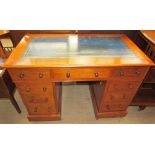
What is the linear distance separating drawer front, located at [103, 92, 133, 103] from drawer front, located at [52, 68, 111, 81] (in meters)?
0.32

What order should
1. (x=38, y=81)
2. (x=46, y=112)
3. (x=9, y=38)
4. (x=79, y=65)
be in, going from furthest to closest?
1. (x=9, y=38)
2. (x=46, y=112)
3. (x=38, y=81)
4. (x=79, y=65)

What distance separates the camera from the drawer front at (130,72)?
3.87ft

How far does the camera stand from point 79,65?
3.60ft

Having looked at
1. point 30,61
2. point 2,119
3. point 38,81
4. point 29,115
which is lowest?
point 2,119

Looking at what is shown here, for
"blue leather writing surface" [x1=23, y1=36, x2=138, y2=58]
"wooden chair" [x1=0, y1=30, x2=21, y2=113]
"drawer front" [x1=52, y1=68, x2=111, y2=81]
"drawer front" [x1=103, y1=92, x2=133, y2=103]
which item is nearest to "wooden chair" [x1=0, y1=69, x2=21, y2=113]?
"wooden chair" [x1=0, y1=30, x2=21, y2=113]

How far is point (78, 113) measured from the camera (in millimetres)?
1810

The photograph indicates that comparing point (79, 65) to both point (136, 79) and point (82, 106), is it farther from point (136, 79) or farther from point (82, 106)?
point (82, 106)

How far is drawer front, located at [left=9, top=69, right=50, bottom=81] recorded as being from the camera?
112cm

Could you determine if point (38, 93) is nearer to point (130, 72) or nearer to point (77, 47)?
point (77, 47)

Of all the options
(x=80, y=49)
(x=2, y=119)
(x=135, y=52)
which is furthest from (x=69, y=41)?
(x=2, y=119)

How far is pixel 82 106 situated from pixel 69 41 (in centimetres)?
93

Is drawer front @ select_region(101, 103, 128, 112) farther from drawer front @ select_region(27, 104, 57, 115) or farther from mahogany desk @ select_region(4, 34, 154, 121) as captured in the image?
drawer front @ select_region(27, 104, 57, 115)

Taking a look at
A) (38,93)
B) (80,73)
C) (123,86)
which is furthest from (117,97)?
(38,93)

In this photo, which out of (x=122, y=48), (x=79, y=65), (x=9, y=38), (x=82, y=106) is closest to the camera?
(x=79, y=65)
